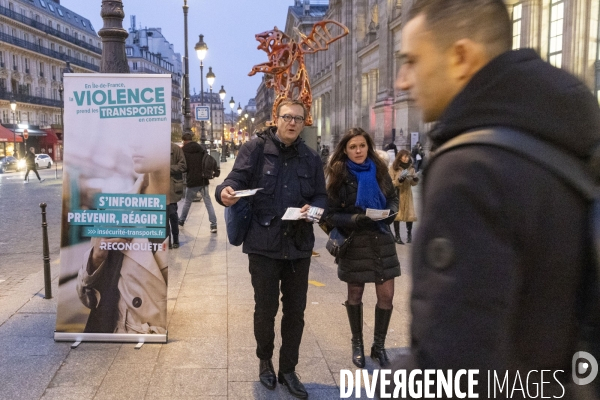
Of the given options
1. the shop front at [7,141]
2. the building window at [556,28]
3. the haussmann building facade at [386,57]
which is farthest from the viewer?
the shop front at [7,141]

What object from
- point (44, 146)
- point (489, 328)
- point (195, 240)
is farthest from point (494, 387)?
point (44, 146)

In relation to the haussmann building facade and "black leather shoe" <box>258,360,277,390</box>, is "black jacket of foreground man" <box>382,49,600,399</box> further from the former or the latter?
"black leather shoe" <box>258,360,277,390</box>

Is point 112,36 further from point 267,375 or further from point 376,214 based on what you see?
point 267,375

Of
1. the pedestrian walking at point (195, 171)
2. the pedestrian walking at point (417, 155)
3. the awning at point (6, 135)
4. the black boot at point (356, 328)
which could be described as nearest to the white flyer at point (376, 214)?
the black boot at point (356, 328)

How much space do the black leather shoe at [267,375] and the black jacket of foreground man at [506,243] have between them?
311 cm

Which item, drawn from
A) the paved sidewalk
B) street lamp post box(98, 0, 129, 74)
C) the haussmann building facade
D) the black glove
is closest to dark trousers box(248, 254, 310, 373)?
the paved sidewalk

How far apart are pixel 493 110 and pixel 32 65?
71580 mm

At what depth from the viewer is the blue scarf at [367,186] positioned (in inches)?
182

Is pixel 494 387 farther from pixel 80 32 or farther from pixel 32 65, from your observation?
pixel 80 32

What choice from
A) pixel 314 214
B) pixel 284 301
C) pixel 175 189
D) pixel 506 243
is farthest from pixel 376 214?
pixel 175 189

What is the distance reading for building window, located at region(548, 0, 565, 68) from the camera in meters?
16.5

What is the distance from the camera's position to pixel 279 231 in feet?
12.9

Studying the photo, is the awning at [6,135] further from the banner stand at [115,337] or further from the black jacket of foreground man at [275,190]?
the black jacket of foreground man at [275,190]

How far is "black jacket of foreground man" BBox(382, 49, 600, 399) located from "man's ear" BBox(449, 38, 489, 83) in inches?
2.4
